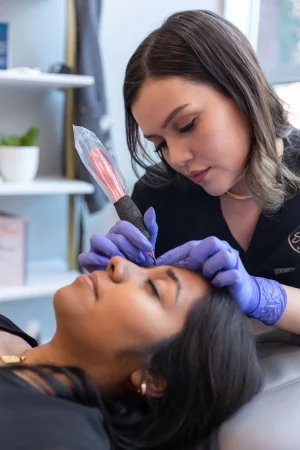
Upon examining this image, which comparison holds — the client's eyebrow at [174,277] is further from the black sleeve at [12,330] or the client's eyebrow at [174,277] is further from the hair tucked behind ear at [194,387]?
the black sleeve at [12,330]

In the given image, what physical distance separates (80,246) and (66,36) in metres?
0.84

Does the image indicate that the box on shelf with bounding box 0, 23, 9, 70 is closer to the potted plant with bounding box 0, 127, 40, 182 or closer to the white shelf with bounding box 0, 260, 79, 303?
the potted plant with bounding box 0, 127, 40, 182

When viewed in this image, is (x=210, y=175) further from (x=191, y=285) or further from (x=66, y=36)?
(x=66, y=36)

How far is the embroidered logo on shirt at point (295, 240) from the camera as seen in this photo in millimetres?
1303

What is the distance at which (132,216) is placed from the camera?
1242mm

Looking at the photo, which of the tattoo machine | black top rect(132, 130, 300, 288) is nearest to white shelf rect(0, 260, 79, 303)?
black top rect(132, 130, 300, 288)

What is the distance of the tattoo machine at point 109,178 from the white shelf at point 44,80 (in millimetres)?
601

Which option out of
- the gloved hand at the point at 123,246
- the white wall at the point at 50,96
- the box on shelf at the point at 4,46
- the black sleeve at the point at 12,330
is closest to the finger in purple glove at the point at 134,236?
the gloved hand at the point at 123,246

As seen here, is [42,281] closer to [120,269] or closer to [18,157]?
[18,157]

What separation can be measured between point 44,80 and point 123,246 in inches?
37.5

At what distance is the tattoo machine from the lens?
1.25 metres

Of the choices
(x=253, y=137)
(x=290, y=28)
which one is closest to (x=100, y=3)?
(x=290, y=28)

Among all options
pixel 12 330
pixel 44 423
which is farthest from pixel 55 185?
pixel 44 423

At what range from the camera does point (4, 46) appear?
1944mm
